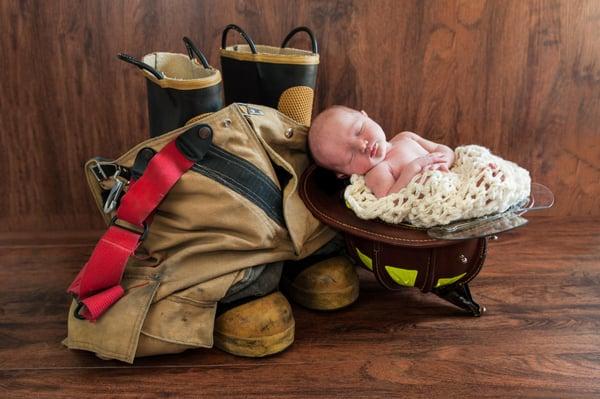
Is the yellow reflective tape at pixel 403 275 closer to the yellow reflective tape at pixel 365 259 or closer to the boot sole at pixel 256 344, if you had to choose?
the yellow reflective tape at pixel 365 259

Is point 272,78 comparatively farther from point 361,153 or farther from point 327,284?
point 327,284

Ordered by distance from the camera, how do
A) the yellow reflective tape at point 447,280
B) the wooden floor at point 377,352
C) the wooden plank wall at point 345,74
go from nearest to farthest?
the wooden floor at point 377,352 < the yellow reflective tape at point 447,280 < the wooden plank wall at point 345,74

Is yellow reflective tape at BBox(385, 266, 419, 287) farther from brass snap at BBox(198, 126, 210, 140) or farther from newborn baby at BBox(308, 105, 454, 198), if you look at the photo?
brass snap at BBox(198, 126, 210, 140)

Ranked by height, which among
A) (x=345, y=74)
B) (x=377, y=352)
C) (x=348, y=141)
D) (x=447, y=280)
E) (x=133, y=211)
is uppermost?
(x=345, y=74)

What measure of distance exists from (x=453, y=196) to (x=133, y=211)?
535mm

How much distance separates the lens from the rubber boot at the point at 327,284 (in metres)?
1.14

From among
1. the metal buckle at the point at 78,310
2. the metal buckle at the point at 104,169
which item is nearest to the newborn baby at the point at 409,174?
the metal buckle at the point at 104,169

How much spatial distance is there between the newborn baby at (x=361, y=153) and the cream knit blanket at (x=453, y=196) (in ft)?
0.12

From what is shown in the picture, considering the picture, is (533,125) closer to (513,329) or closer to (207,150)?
(513,329)

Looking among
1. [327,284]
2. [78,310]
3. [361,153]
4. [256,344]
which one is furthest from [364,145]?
[78,310]

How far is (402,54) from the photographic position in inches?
53.8

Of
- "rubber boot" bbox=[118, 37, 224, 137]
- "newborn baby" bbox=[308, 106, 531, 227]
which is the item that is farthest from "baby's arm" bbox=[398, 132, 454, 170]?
"rubber boot" bbox=[118, 37, 224, 137]

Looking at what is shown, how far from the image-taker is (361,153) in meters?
1.08

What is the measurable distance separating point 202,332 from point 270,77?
0.48 metres
